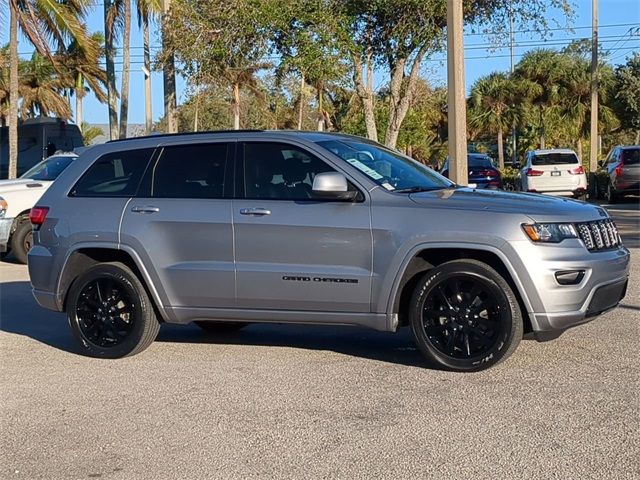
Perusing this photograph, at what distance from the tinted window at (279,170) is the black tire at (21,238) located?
8.31 metres

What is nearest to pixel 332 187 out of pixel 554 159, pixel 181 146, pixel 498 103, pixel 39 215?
pixel 181 146

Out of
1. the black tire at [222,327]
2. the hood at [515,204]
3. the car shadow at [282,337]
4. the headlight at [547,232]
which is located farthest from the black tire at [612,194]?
the headlight at [547,232]

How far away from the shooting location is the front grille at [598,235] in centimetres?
653

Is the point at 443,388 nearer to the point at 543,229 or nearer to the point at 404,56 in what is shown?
the point at 543,229

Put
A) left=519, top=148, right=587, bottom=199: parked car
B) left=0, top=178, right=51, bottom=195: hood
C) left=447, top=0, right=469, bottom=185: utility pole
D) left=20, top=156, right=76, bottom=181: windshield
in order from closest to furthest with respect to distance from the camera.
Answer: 1. left=0, top=178, right=51, bottom=195: hood
2. left=447, top=0, right=469, bottom=185: utility pole
3. left=20, top=156, right=76, bottom=181: windshield
4. left=519, top=148, right=587, bottom=199: parked car

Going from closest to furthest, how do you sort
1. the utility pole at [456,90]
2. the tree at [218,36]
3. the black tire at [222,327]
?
1. the black tire at [222,327]
2. the utility pole at [456,90]
3. the tree at [218,36]

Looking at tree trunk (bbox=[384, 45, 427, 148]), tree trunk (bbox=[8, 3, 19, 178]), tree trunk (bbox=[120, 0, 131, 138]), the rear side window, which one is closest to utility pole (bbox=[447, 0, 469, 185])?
tree trunk (bbox=[384, 45, 427, 148])

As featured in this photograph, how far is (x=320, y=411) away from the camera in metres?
5.85

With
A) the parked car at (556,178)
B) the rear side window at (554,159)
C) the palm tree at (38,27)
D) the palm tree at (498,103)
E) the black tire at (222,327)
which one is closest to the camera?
the black tire at (222,327)

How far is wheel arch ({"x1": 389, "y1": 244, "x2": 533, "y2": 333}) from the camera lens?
6402 millimetres

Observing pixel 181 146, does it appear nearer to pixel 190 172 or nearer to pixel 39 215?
pixel 190 172

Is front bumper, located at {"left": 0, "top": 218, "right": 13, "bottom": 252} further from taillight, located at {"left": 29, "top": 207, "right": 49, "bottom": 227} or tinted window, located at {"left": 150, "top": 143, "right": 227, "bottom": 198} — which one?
tinted window, located at {"left": 150, "top": 143, "right": 227, "bottom": 198}

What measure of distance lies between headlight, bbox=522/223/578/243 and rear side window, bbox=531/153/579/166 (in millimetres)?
20398

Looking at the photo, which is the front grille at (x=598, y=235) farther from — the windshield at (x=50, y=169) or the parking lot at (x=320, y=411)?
the windshield at (x=50, y=169)
